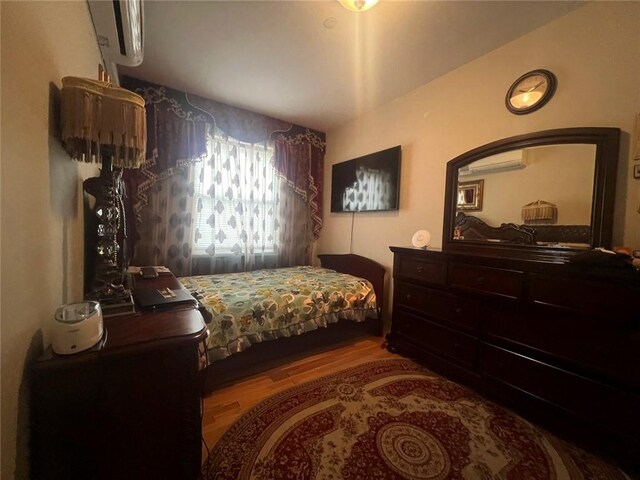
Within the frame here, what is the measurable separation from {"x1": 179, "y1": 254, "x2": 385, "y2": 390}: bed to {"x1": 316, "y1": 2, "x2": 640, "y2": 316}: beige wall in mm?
607

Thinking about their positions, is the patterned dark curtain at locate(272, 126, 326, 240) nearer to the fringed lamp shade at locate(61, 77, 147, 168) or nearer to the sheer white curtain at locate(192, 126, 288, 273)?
the sheer white curtain at locate(192, 126, 288, 273)

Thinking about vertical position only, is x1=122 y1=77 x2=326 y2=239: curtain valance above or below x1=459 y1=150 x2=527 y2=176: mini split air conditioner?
→ above

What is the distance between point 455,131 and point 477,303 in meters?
1.49

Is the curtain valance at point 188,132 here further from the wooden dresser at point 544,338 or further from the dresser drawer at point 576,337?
the dresser drawer at point 576,337

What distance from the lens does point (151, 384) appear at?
0.74 meters

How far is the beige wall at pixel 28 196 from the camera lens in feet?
1.74

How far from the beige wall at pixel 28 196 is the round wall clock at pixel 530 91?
99.1 inches

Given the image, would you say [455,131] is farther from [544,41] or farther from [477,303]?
[477,303]

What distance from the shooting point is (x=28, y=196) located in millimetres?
633

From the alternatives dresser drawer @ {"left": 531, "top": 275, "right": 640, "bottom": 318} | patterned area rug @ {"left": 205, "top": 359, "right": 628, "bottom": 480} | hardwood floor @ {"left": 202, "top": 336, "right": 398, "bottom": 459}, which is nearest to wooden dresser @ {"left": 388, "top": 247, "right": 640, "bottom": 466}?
dresser drawer @ {"left": 531, "top": 275, "right": 640, "bottom": 318}

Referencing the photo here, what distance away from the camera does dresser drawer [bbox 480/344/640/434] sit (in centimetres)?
117

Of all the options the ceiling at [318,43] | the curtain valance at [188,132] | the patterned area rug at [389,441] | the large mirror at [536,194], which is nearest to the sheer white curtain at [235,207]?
the curtain valance at [188,132]

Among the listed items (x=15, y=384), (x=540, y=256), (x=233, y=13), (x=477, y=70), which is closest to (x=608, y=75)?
(x=477, y=70)

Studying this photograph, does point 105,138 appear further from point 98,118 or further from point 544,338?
point 544,338
